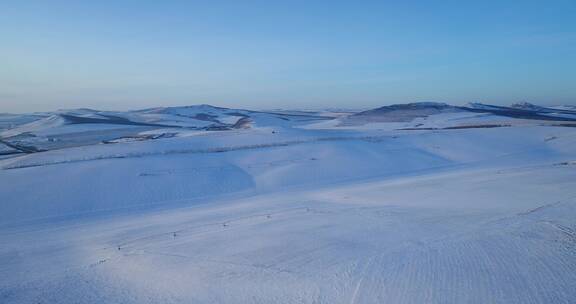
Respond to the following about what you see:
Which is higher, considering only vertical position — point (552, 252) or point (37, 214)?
point (552, 252)

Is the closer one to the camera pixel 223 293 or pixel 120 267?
pixel 223 293

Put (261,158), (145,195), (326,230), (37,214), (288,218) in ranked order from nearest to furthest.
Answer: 1. (326,230)
2. (288,218)
3. (37,214)
4. (145,195)
5. (261,158)

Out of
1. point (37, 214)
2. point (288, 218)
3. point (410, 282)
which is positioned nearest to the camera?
point (410, 282)

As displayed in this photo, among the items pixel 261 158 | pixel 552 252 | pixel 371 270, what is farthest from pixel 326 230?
pixel 261 158

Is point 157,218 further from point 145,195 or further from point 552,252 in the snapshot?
point 552,252

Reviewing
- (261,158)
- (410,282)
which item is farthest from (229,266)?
(261,158)

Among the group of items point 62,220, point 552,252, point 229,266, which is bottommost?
point 62,220
